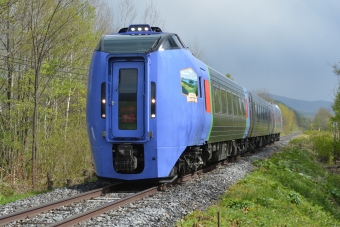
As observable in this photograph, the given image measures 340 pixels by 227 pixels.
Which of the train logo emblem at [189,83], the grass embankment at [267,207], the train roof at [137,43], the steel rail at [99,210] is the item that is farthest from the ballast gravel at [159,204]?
the train roof at [137,43]

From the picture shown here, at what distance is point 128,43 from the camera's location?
9.54 metres

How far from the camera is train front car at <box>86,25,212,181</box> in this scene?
363 inches

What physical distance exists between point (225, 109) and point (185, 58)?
490 cm

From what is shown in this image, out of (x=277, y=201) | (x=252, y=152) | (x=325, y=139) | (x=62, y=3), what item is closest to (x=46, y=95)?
(x=62, y=3)

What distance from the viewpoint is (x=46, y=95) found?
20.2m

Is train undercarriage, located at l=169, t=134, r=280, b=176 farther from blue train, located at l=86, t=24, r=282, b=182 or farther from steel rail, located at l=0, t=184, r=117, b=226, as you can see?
steel rail, located at l=0, t=184, r=117, b=226

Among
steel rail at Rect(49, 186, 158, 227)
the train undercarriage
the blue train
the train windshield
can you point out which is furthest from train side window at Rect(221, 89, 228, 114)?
steel rail at Rect(49, 186, 158, 227)

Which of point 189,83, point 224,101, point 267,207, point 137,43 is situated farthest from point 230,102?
point 267,207

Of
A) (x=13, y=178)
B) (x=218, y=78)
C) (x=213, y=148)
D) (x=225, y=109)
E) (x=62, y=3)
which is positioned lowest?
(x=13, y=178)

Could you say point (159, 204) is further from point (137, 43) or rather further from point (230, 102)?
point (230, 102)

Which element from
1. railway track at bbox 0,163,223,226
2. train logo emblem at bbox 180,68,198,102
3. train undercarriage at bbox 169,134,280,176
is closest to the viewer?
railway track at bbox 0,163,223,226

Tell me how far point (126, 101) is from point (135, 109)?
248 mm

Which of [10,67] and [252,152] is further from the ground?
[10,67]

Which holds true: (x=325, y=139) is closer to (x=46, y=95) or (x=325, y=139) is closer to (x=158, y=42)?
(x=46, y=95)
